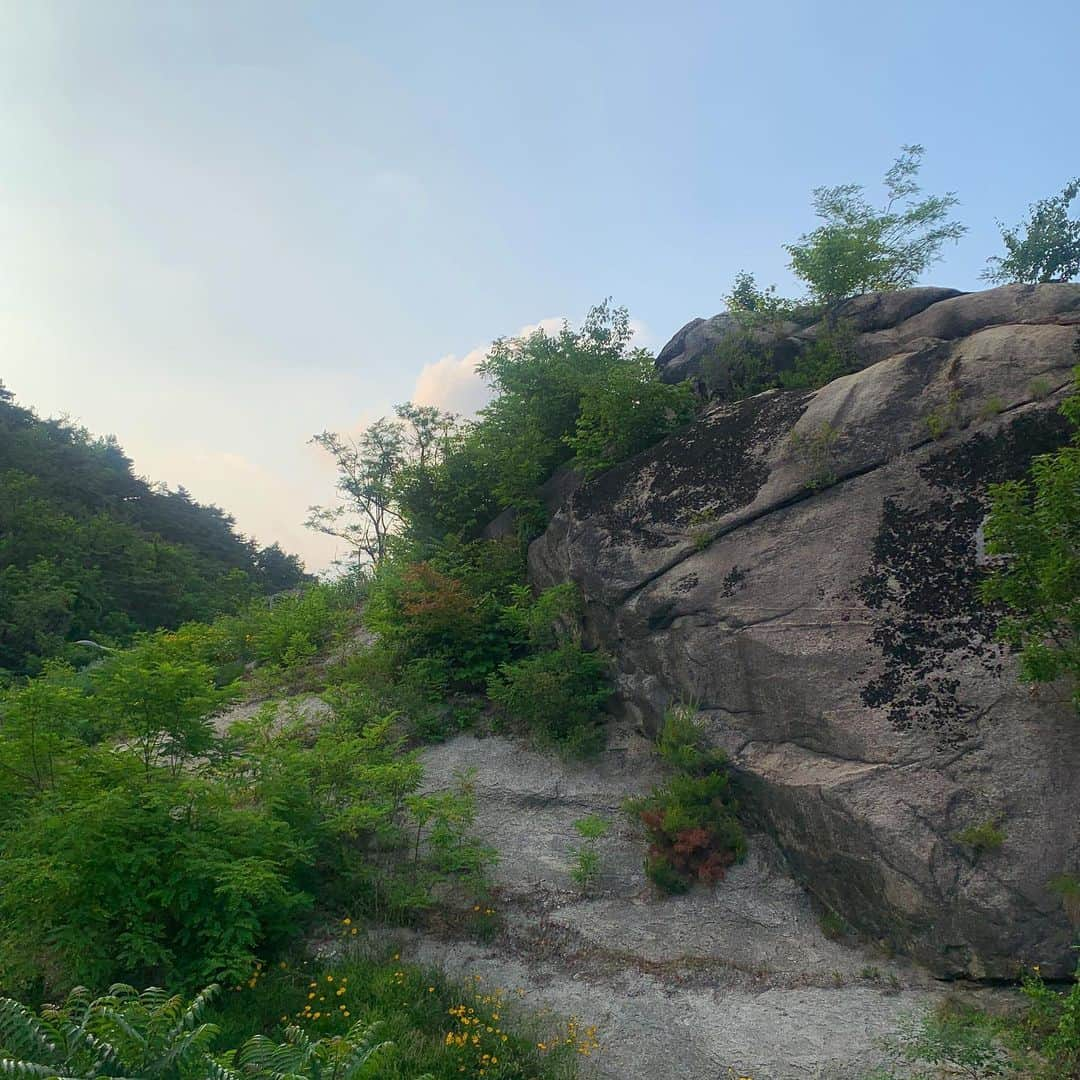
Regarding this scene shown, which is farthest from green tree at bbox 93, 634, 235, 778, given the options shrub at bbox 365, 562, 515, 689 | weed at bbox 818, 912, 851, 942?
weed at bbox 818, 912, 851, 942

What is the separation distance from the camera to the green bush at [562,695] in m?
10.5

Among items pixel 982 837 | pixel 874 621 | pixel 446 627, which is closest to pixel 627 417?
pixel 446 627

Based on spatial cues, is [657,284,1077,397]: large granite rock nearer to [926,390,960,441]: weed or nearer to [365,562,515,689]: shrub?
[926,390,960,441]: weed

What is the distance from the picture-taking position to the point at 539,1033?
6.36 meters

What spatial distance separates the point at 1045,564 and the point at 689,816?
4220 mm

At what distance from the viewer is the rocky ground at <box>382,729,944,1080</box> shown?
614 centimetres

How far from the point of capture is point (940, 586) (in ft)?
27.9

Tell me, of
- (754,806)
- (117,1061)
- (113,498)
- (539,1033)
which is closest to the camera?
(117,1061)

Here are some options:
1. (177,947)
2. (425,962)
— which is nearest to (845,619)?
(425,962)

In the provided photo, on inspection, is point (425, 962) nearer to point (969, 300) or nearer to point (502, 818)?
point (502, 818)

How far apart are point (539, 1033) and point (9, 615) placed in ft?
72.1

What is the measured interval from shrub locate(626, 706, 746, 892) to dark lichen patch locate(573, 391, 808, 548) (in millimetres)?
2906

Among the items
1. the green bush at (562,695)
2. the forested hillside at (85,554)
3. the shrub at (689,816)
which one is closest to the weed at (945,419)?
the shrub at (689,816)

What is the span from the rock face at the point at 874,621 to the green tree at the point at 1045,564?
0.70 metres
